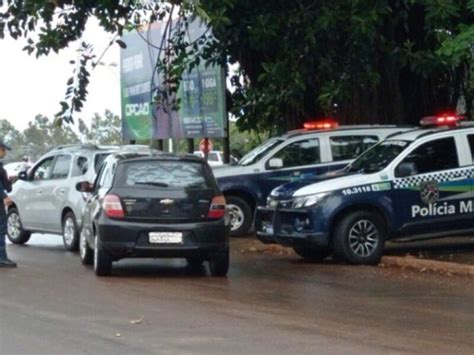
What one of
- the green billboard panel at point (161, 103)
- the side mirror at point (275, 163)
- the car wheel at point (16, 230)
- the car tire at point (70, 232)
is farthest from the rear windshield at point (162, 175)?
the green billboard panel at point (161, 103)

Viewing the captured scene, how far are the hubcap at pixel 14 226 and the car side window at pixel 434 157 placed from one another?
778 cm

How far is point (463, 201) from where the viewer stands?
16797 millimetres

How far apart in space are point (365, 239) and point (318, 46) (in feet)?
A: 13.2

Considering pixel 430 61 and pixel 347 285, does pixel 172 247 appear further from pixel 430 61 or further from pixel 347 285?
Answer: pixel 430 61

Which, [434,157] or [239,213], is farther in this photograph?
[239,213]

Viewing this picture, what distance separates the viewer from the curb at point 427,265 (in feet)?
50.5

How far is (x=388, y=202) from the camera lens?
16562mm

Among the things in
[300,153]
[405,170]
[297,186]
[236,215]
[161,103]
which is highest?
[161,103]

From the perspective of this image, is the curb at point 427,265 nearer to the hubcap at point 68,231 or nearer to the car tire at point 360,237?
the car tire at point 360,237

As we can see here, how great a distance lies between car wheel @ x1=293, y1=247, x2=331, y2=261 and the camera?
1728 cm

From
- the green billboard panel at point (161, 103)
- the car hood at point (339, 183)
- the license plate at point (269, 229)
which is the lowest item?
the license plate at point (269, 229)

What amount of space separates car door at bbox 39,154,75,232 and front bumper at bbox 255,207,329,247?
3.84 metres

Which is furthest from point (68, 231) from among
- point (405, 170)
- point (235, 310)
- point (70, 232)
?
point (235, 310)

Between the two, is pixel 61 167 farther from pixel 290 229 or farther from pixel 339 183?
pixel 339 183
